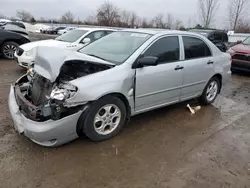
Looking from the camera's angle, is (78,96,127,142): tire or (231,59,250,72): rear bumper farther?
(231,59,250,72): rear bumper

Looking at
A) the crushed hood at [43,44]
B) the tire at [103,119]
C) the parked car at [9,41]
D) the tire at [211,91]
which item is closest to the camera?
the tire at [103,119]

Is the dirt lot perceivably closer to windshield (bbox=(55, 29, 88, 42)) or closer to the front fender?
the front fender

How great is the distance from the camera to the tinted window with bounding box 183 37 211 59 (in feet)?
14.8

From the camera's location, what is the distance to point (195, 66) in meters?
4.56

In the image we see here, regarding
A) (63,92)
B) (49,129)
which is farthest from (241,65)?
(49,129)

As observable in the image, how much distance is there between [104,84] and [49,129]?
0.92 meters

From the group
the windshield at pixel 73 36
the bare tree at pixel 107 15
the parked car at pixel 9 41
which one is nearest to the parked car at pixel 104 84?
the windshield at pixel 73 36

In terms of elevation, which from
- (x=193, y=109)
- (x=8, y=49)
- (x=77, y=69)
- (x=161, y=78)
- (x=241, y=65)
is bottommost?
(x=193, y=109)

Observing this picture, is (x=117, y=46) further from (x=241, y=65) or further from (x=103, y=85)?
(x=241, y=65)

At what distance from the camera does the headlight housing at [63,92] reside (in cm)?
294

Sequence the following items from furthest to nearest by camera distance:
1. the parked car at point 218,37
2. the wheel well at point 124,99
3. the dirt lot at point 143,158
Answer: the parked car at point 218,37 < the wheel well at point 124,99 < the dirt lot at point 143,158

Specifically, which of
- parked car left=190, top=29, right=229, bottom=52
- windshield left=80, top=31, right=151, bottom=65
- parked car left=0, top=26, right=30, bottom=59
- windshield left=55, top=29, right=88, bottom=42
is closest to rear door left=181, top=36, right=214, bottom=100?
windshield left=80, top=31, right=151, bottom=65

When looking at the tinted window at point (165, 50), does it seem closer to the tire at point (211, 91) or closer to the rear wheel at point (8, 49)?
the tire at point (211, 91)

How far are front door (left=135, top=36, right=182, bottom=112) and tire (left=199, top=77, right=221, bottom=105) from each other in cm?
99
